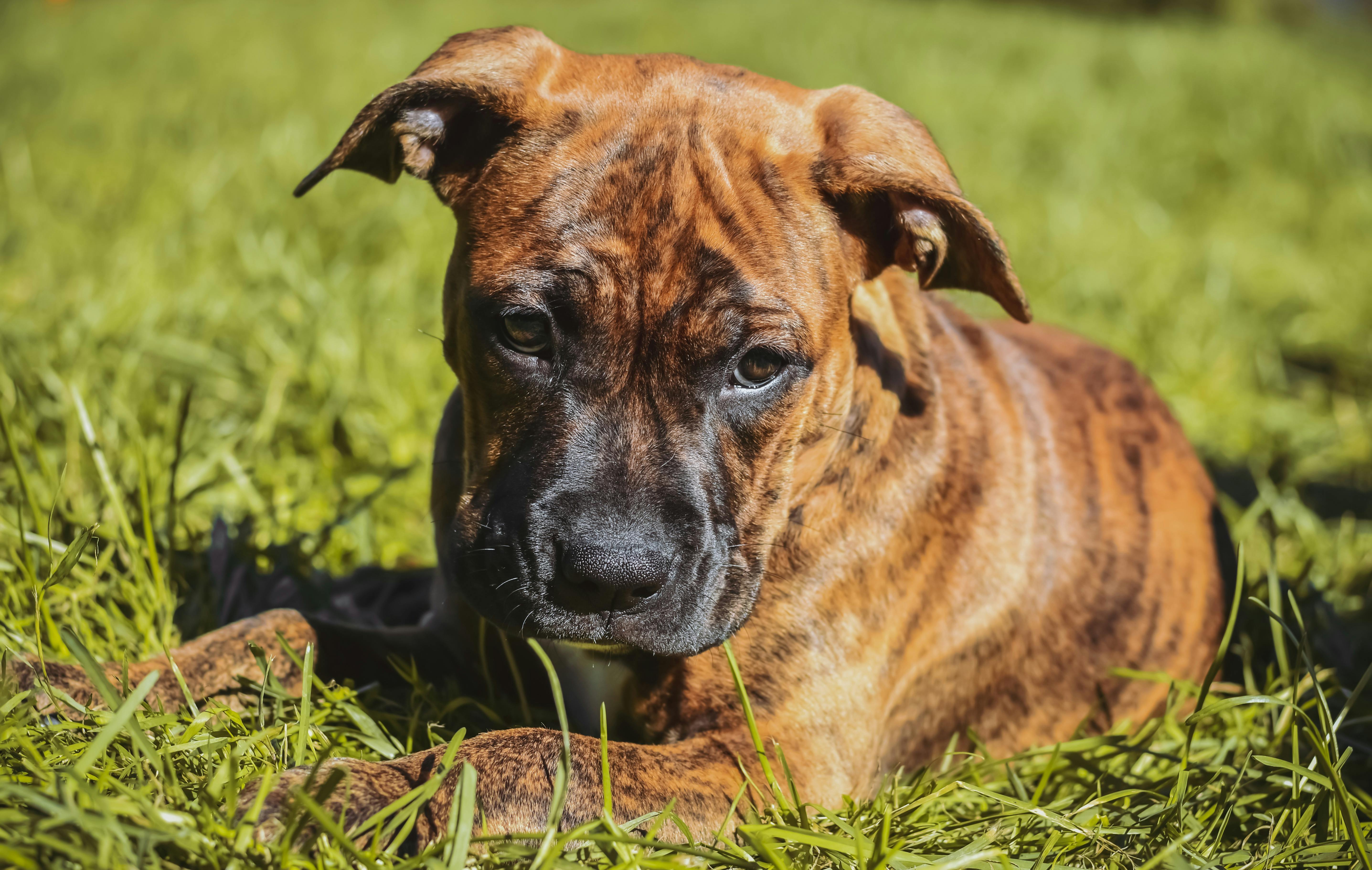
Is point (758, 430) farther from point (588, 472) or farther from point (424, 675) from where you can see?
point (424, 675)

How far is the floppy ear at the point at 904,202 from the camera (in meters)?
2.71

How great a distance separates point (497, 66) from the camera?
2.80 meters

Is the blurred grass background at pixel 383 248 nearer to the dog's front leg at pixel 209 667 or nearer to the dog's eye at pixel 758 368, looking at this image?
the dog's front leg at pixel 209 667

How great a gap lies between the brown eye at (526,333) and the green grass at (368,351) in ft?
3.47

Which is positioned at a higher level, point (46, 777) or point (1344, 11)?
point (46, 777)

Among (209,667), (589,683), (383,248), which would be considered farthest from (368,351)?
(589,683)

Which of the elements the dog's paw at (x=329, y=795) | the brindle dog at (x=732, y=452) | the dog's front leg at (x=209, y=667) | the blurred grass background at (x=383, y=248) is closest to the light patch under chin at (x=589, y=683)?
the brindle dog at (x=732, y=452)

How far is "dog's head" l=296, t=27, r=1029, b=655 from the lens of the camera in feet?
8.10

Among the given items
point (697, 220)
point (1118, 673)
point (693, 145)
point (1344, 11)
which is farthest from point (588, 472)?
point (1344, 11)

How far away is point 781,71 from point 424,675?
11.8 metres

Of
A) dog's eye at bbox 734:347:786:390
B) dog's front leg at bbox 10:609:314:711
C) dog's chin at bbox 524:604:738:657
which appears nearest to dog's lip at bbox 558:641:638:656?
dog's chin at bbox 524:604:738:657

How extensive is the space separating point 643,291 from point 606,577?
2.19 feet

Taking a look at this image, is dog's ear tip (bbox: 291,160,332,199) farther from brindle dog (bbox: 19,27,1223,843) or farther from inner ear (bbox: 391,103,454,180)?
inner ear (bbox: 391,103,454,180)

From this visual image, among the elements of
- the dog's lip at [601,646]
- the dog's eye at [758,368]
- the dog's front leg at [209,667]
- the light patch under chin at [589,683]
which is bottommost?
the light patch under chin at [589,683]
